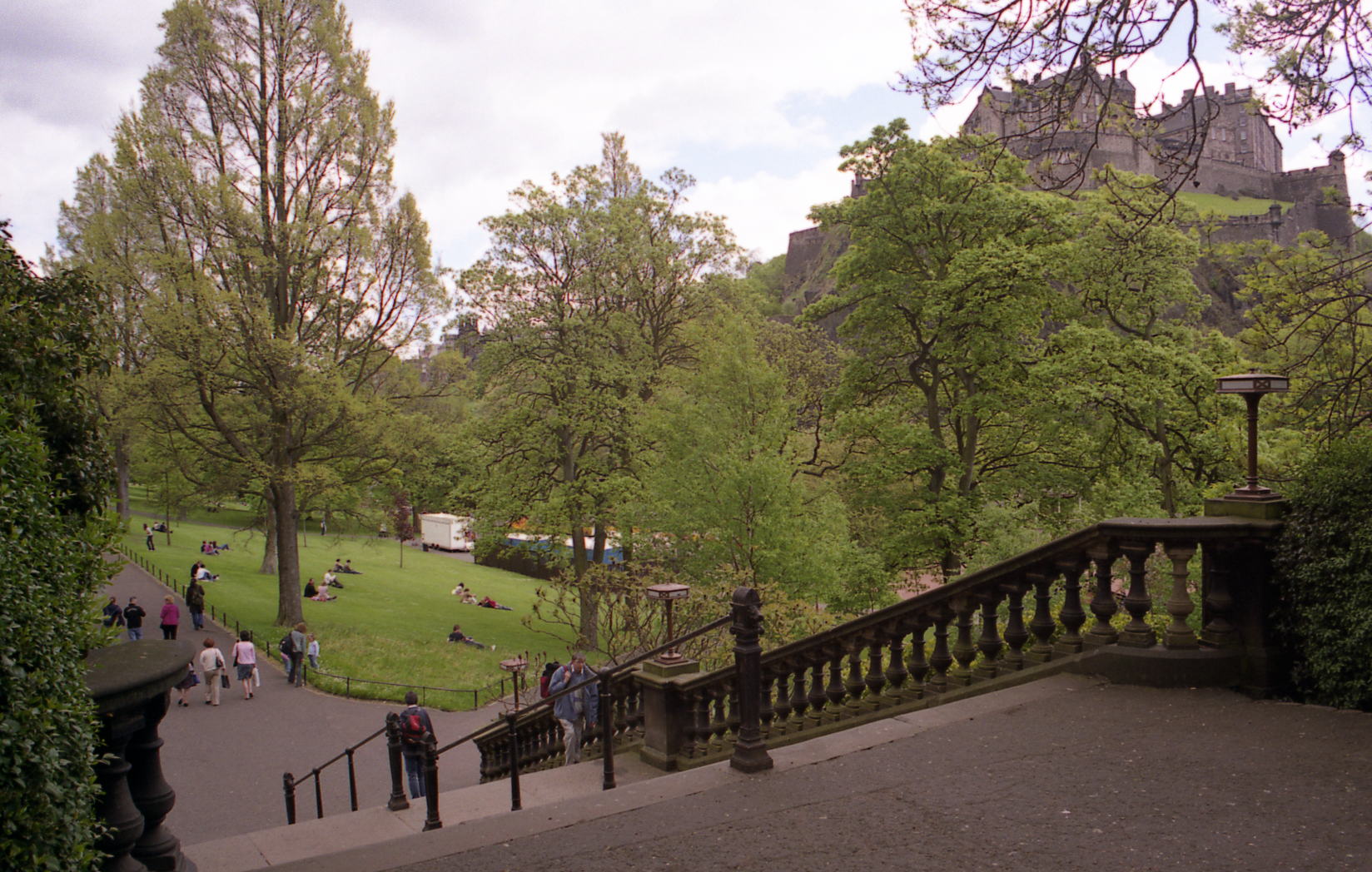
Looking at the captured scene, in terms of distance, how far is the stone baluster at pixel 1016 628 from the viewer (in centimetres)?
623

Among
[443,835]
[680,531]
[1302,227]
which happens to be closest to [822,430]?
[680,531]

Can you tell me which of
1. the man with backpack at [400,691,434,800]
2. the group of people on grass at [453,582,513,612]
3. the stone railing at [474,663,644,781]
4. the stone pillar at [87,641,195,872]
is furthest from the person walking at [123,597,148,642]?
the stone pillar at [87,641,195,872]

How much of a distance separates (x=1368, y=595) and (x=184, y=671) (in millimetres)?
6353

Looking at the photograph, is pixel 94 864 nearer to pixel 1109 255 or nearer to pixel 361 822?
pixel 361 822

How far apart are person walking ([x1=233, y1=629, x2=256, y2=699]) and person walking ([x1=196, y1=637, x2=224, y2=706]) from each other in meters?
0.34

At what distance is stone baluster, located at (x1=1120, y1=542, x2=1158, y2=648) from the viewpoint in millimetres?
5906

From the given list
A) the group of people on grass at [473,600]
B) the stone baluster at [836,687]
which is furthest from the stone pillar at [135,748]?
the group of people on grass at [473,600]

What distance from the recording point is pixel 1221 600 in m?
5.88

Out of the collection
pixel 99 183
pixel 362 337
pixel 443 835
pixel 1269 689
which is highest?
pixel 99 183

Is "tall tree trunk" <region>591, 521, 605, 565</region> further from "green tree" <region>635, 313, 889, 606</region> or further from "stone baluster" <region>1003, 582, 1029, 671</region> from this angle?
"stone baluster" <region>1003, 582, 1029, 671</region>

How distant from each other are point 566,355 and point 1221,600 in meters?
21.3

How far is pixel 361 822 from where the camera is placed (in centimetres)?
738

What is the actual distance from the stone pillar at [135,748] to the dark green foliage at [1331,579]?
6.34 metres

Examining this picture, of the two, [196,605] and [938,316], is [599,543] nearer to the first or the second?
[196,605]
